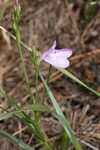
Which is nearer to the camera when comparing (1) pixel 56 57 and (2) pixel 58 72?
(1) pixel 56 57

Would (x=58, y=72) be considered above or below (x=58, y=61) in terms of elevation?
below

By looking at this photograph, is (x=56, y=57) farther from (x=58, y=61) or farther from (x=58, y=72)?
(x=58, y=72)

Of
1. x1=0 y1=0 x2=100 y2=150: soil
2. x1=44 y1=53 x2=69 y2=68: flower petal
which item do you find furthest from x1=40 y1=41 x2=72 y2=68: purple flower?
x1=0 y1=0 x2=100 y2=150: soil

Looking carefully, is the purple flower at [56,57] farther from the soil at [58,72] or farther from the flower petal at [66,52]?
the soil at [58,72]

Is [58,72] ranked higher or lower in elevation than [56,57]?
lower

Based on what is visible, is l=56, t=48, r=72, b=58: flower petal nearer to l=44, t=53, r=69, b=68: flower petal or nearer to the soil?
l=44, t=53, r=69, b=68: flower petal

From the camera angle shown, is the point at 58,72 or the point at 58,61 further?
the point at 58,72

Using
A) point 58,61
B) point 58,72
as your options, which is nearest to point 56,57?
point 58,61

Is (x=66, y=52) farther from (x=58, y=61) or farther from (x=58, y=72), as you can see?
(x=58, y=72)

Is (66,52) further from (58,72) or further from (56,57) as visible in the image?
(58,72)
